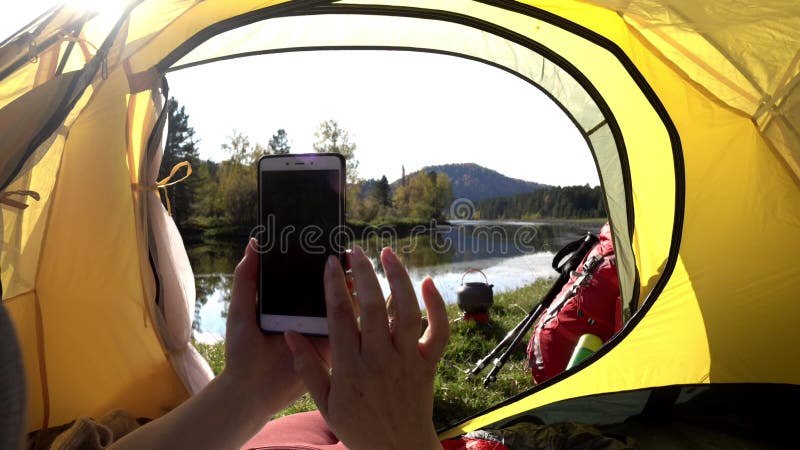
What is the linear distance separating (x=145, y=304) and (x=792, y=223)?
1869 mm

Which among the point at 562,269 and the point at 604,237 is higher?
the point at 604,237

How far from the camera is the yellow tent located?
1.36 metres

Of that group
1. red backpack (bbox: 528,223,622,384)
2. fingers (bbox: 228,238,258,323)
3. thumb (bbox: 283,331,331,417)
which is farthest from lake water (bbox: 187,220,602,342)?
thumb (bbox: 283,331,331,417)

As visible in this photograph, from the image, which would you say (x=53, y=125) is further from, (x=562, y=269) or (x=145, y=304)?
(x=562, y=269)

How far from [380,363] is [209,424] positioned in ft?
1.13

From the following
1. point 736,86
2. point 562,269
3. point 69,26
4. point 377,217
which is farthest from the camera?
point 377,217

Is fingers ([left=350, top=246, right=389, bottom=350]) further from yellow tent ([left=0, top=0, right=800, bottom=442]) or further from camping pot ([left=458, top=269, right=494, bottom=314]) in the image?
camping pot ([left=458, top=269, right=494, bottom=314])

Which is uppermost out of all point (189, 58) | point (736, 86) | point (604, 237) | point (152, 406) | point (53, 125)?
point (189, 58)

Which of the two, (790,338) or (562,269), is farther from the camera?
(562,269)

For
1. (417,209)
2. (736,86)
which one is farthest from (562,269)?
(417,209)

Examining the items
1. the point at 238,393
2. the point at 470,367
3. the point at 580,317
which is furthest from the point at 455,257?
the point at 238,393

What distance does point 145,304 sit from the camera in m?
1.63

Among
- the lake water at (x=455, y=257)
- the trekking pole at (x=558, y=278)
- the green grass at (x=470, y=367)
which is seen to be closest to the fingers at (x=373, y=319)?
the green grass at (x=470, y=367)

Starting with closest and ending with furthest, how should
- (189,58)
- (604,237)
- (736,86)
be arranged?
(736,86) → (189,58) → (604,237)
